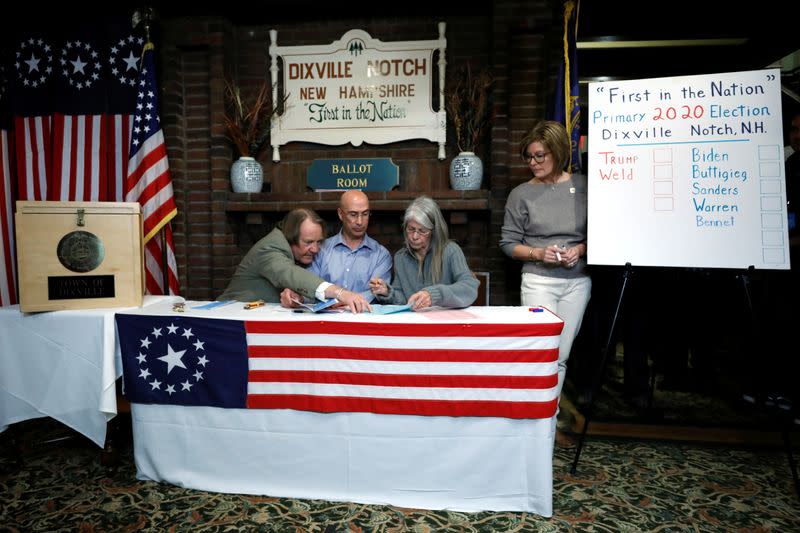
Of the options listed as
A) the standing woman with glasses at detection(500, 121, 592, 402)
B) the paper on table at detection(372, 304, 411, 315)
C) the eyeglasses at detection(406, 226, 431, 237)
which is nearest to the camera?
the paper on table at detection(372, 304, 411, 315)

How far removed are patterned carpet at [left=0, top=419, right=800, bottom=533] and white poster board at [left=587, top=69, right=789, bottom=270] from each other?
92 cm

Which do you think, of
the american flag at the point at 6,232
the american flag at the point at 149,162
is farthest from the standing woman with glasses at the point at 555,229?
the american flag at the point at 6,232

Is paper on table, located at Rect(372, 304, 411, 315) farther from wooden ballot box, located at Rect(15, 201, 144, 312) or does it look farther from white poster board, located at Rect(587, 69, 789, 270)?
wooden ballot box, located at Rect(15, 201, 144, 312)

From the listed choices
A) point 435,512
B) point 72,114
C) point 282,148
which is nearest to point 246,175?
point 282,148

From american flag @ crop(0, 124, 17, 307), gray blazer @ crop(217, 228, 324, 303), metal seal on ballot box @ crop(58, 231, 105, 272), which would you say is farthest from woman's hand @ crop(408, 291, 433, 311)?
american flag @ crop(0, 124, 17, 307)

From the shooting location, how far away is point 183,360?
72.7 inches

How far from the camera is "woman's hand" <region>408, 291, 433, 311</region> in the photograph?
1933 mm

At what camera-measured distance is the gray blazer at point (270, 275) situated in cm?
211

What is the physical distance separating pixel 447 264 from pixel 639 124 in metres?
1.06

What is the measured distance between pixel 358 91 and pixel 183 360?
2230 millimetres

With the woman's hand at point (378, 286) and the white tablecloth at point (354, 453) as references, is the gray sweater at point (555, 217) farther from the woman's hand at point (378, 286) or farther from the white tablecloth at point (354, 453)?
the woman's hand at point (378, 286)

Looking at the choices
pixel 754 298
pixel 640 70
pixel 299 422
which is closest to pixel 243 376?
pixel 299 422

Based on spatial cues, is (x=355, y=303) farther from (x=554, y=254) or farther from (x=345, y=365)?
(x=554, y=254)

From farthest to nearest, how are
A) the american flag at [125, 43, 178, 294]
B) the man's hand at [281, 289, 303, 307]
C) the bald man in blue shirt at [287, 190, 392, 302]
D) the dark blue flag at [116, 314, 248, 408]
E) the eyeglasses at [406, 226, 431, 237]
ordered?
the american flag at [125, 43, 178, 294] < the bald man in blue shirt at [287, 190, 392, 302] < the eyeglasses at [406, 226, 431, 237] < the man's hand at [281, 289, 303, 307] < the dark blue flag at [116, 314, 248, 408]
